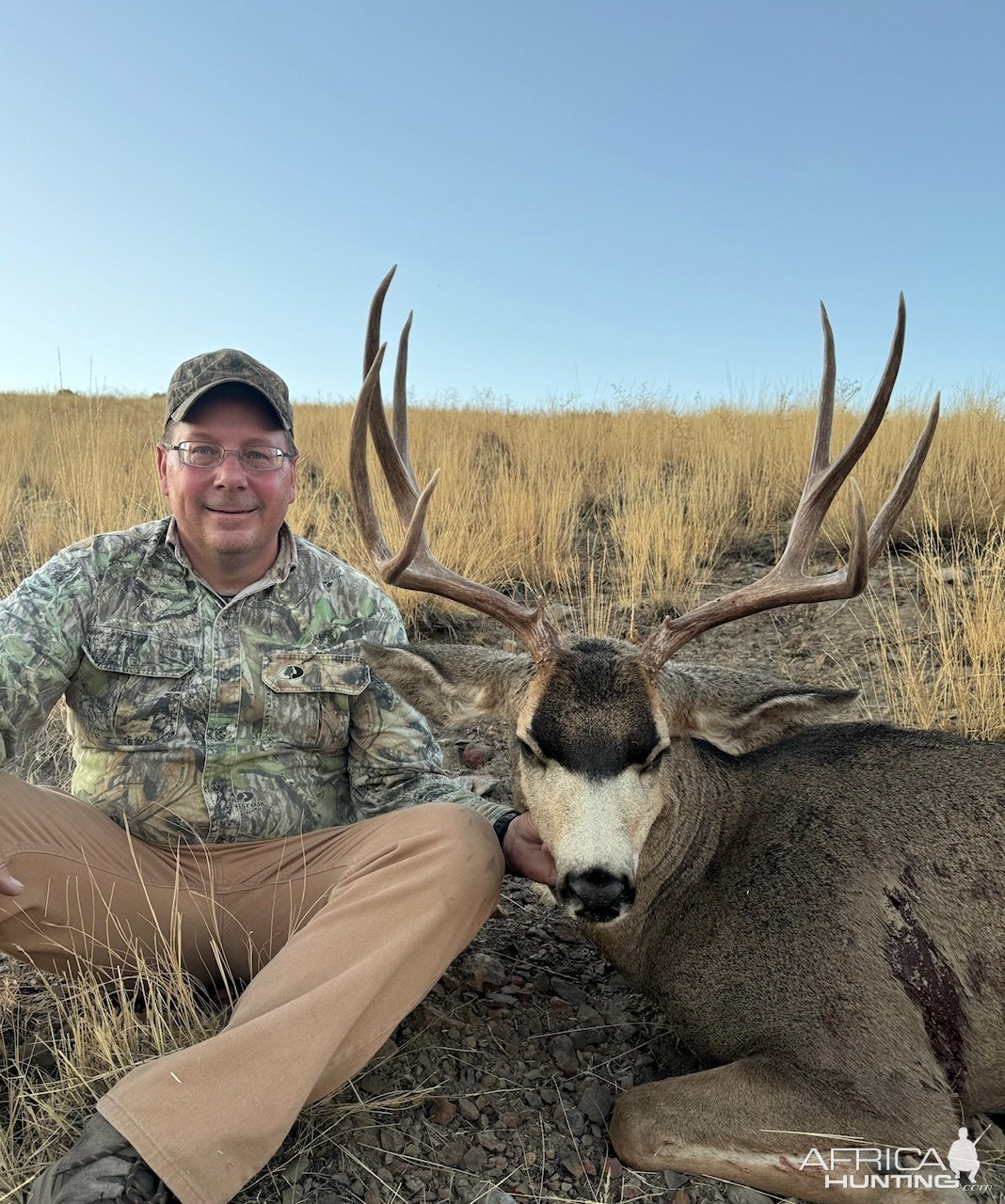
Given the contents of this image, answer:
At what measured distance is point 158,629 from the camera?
3.45m

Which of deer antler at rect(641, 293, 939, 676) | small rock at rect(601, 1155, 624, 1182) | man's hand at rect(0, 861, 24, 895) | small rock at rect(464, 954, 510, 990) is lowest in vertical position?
small rock at rect(601, 1155, 624, 1182)

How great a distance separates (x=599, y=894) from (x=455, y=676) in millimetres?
1039

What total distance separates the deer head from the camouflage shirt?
334 millimetres

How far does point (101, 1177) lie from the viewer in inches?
87.9

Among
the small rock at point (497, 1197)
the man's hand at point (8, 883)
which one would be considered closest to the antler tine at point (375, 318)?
the man's hand at point (8, 883)

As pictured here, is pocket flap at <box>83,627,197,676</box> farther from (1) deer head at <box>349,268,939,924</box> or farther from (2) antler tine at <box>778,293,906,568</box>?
(2) antler tine at <box>778,293,906,568</box>

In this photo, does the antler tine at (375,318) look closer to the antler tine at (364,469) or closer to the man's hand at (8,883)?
the antler tine at (364,469)

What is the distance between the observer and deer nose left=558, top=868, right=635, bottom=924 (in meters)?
2.60

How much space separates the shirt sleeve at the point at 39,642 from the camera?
3.19 meters

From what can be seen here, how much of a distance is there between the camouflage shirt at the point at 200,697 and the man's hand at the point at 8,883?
16.6 inches

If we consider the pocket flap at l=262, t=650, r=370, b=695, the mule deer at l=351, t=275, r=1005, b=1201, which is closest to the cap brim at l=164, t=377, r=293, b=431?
the mule deer at l=351, t=275, r=1005, b=1201

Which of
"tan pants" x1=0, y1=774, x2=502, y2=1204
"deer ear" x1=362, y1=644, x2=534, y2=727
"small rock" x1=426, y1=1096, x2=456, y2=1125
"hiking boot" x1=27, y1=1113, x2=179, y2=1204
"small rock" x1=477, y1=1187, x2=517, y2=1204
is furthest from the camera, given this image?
"deer ear" x1=362, y1=644, x2=534, y2=727

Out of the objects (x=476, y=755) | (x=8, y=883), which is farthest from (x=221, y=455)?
(x=476, y=755)

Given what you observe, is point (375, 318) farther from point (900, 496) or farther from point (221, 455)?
point (900, 496)
